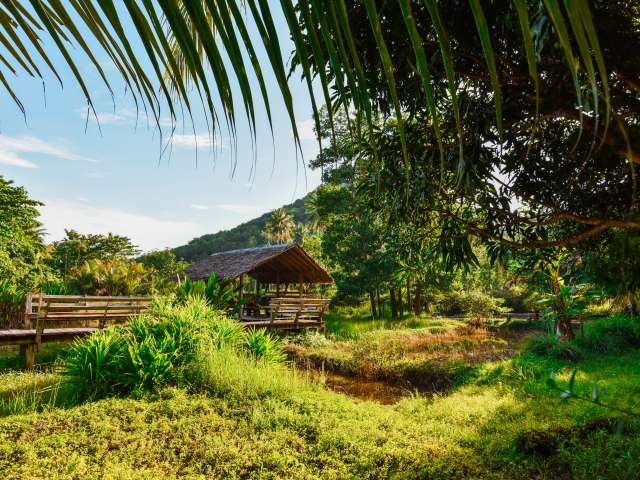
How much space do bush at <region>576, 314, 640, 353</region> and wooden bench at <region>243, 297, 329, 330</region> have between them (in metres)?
7.79

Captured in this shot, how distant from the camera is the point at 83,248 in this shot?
1347 inches

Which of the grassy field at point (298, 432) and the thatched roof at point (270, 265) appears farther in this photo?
the thatched roof at point (270, 265)

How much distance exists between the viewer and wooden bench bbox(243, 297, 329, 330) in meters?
13.4

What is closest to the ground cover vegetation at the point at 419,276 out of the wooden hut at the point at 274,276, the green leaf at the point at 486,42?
the green leaf at the point at 486,42

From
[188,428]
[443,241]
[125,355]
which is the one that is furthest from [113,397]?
[443,241]

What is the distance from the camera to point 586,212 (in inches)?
205

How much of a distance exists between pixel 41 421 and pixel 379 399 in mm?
4652

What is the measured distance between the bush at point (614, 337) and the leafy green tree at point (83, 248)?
1237 inches

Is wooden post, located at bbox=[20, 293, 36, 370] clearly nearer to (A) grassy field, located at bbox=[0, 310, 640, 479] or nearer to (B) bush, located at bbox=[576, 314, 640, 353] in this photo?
(A) grassy field, located at bbox=[0, 310, 640, 479]

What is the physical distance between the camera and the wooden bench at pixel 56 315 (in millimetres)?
8289

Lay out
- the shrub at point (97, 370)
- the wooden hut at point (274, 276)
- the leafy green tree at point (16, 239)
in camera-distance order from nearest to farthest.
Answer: the shrub at point (97, 370) < the wooden hut at point (274, 276) < the leafy green tree at point (16, 239)

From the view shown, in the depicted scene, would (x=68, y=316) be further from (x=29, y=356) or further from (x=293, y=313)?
(x=293, y=313)

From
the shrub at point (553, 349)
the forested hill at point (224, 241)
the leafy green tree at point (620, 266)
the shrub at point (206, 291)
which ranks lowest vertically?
the shrub at point (553, 349)

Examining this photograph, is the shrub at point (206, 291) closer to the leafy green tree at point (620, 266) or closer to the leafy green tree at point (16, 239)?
the leafy green tree at point (16, 239)
